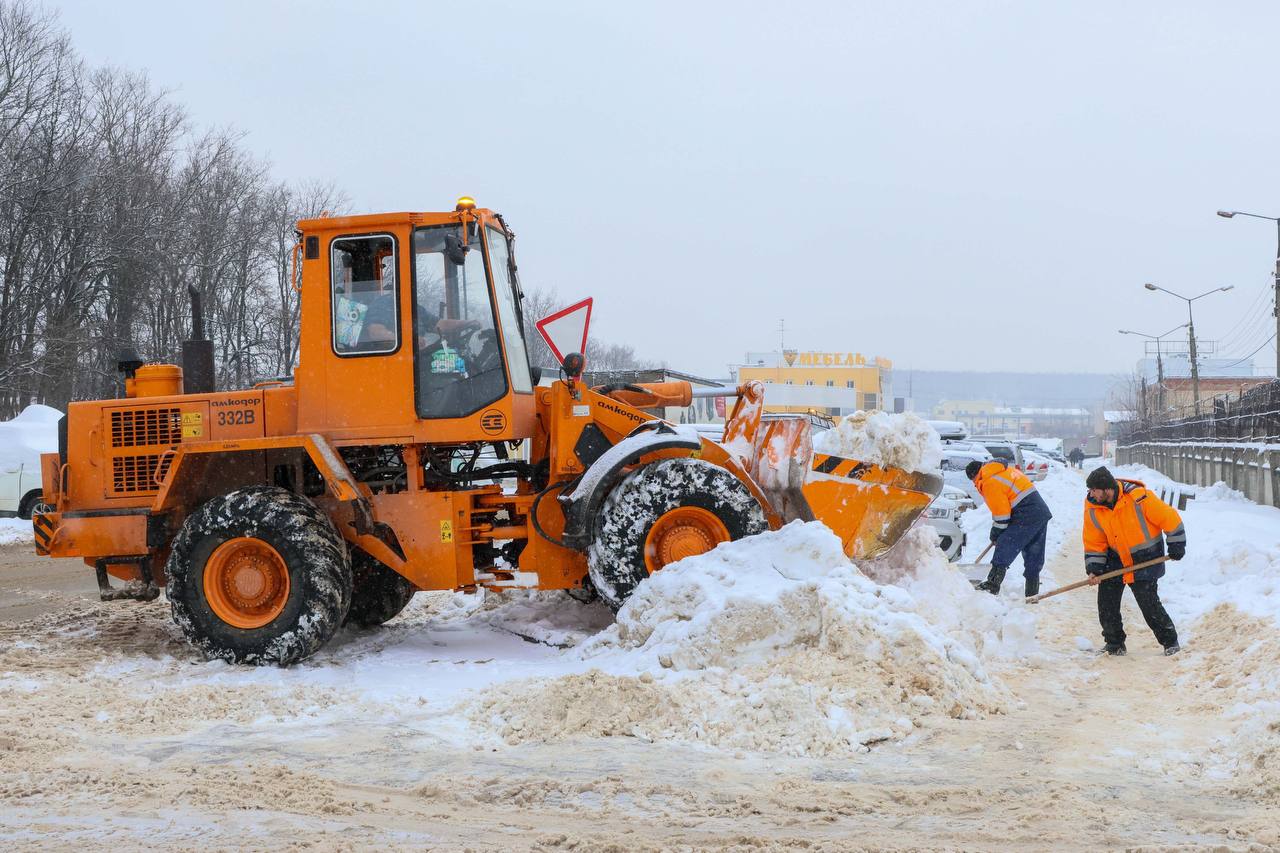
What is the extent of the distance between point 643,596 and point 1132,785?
10.2 feet

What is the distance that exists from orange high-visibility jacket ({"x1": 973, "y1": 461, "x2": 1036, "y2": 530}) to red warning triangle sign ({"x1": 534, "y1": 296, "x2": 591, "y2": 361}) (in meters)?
4.88

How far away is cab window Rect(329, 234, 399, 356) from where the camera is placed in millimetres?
7902

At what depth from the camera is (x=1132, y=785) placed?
513 centimetres

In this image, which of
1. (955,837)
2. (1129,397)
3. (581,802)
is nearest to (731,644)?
(581,802)

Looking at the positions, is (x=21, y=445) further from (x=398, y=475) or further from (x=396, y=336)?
(x=396, y=336)

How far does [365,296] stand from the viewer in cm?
795

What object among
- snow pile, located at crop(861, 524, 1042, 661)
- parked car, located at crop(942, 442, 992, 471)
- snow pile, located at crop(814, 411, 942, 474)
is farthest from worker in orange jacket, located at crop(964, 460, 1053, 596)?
parked car, located at crop(942, 442, 992, 471)

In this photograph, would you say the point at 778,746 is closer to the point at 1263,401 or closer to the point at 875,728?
the point at 875,728

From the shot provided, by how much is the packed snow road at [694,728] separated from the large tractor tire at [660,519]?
44 cm

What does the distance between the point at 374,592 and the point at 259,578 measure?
1291 mm

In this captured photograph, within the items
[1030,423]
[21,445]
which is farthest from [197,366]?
[1030,423]

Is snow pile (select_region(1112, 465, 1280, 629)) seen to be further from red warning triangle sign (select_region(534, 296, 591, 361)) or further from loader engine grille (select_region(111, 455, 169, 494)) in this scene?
loader engine grille (select_region(111, 455, 169, 494))

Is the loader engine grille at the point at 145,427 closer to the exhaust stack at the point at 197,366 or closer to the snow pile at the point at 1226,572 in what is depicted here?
the exhaust stack at the point at 197,366

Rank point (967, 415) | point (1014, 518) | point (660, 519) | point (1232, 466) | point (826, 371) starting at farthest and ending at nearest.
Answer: point (967, 415) → point (826, 371) → point (1232, 466) → point (1014, 518) → point (660, 519)
